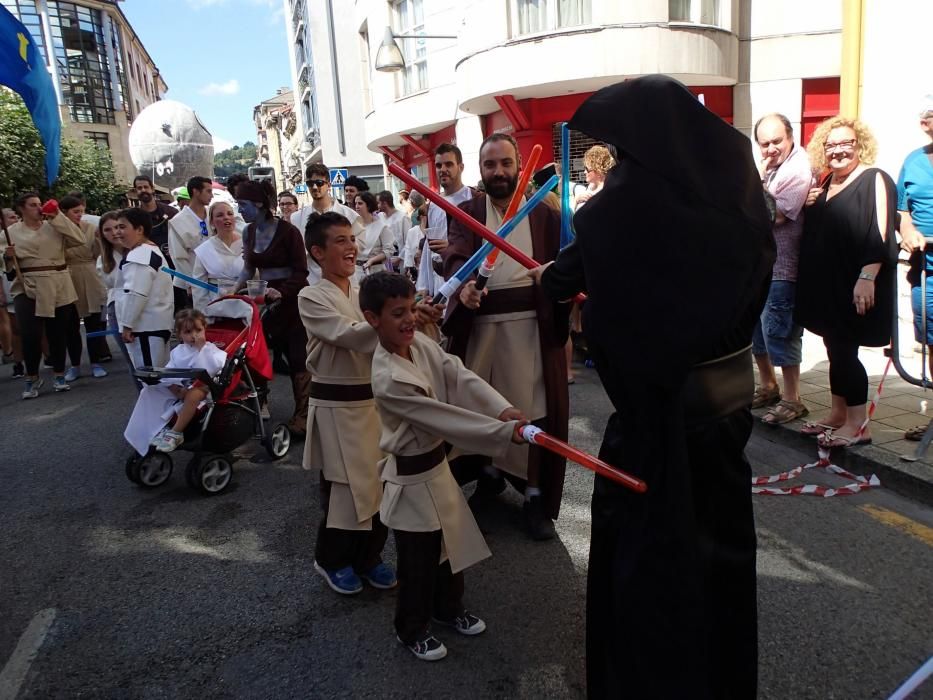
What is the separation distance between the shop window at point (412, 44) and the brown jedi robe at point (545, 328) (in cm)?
1622

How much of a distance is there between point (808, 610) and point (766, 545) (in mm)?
539

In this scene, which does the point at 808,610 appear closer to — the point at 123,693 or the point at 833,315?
the point at 833,315

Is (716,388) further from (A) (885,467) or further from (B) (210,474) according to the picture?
(B) (210,474)

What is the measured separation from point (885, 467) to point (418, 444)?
2.98 metres

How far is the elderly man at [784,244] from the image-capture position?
4.39 meters

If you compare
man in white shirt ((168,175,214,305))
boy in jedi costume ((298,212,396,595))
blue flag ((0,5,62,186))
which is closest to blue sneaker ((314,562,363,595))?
boy in jedi costume ((298,212,396,595))

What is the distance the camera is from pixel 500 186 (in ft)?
11.5

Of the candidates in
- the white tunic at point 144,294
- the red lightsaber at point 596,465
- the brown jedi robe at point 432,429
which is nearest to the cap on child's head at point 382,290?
the brown jedi robe at point 432,429

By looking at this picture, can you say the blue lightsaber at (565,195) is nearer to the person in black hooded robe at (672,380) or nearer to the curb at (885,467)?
the person in black hooded robe at (672,380)

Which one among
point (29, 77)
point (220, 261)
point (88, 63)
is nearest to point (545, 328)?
point (220, 261)

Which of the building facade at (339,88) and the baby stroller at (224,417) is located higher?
the building facade at (339,88)

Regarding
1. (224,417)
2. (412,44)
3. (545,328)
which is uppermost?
(412,44)

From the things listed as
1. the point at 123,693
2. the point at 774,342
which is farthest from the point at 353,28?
the point at 123,693

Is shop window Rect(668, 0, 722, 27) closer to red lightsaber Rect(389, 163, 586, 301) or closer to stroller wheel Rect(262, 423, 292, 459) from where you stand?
stroller wheel Rect(262, 423, 292, 459)
